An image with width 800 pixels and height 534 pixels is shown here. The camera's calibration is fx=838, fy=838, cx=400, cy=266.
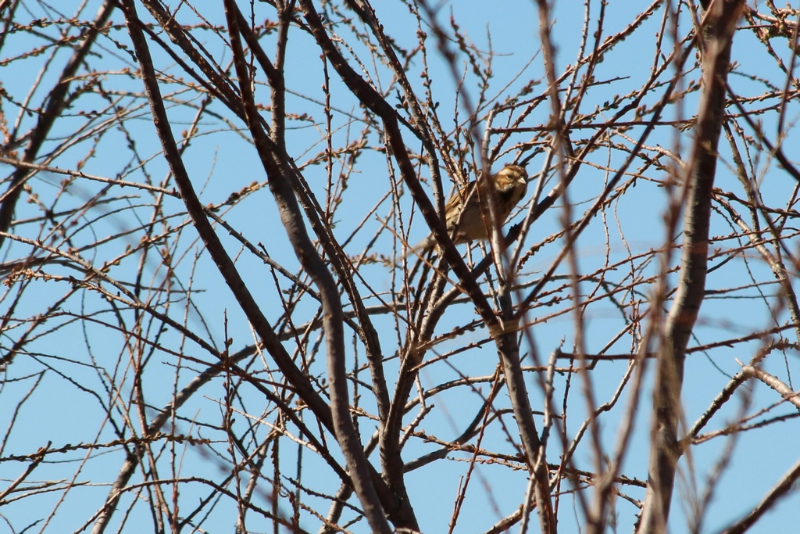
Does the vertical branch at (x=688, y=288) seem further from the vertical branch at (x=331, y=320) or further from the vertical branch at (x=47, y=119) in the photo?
the vertical branch at (x=47, y=119)

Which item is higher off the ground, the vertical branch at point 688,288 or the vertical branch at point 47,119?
the vertical branch at point 47,119

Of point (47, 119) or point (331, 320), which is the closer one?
point (331, 320)

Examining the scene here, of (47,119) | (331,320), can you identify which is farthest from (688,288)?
(47,119)

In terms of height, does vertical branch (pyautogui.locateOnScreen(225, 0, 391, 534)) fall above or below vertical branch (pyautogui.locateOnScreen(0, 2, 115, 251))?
below

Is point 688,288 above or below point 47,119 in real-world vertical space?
below

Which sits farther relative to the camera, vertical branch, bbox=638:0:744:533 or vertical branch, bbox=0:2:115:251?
vertical branch, bbox=0:2:115:251

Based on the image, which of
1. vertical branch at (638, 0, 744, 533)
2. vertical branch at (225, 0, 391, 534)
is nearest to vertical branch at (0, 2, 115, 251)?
vertical branch at (225, 0, 391, 534)

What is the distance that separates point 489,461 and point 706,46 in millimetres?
1894

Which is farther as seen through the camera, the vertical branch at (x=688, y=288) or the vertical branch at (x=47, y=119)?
the vertical branch at (x=47, y=119)

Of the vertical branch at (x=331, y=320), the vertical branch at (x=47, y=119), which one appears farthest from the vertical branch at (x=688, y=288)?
the vertical branch at (x=47, y=119)

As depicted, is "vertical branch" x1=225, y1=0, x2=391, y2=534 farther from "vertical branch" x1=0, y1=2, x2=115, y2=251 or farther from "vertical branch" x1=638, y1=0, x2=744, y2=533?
"vertical branch" x1=0, y1=2, x2=115, y2=251

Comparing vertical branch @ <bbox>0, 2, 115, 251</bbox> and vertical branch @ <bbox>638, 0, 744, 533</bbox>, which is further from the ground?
vertical branch @ <bbox>0, 2, 115, 251</bbox>

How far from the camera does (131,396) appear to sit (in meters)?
3.79

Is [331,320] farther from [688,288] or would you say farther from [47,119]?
[47,119]
